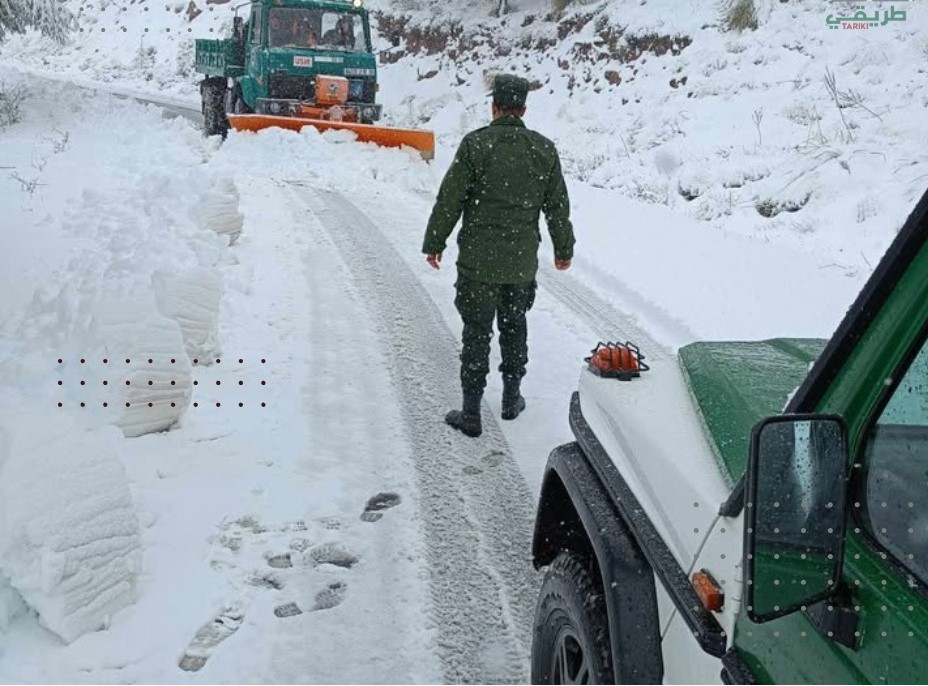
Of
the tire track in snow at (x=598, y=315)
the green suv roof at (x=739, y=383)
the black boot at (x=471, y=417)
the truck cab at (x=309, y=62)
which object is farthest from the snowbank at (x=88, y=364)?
the truck cab at (x=309, y=62)

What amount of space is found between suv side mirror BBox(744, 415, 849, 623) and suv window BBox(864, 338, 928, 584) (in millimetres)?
104

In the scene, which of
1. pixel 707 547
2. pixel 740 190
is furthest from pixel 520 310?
pixel 740 190

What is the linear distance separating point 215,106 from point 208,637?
55.0 ft

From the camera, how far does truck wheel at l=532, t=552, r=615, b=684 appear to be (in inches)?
77.4

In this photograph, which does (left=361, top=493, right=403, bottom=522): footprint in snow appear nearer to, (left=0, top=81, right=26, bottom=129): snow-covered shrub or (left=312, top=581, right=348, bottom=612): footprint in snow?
(left=312, top=581, right=348, bottom=612): footprint in snow

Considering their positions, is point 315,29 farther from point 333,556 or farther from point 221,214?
point 333,556

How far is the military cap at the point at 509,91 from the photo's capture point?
438 centimetres

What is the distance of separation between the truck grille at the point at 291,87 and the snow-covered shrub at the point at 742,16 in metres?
8.70

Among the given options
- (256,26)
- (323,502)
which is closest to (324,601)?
(323,502)

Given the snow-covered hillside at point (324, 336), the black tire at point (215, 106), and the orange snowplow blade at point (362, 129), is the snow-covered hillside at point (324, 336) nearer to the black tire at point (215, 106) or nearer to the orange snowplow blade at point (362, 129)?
the orange snowplow blade at point (362, 129)

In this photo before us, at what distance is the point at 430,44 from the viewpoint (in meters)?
26.5

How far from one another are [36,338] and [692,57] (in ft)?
53.2

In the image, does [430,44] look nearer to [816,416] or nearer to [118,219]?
[118,219]

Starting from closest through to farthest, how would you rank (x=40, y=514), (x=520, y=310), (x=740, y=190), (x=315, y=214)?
(x=40, y=514), (x=520, y=310), (x=315, y=214), (x=740, y=190)
